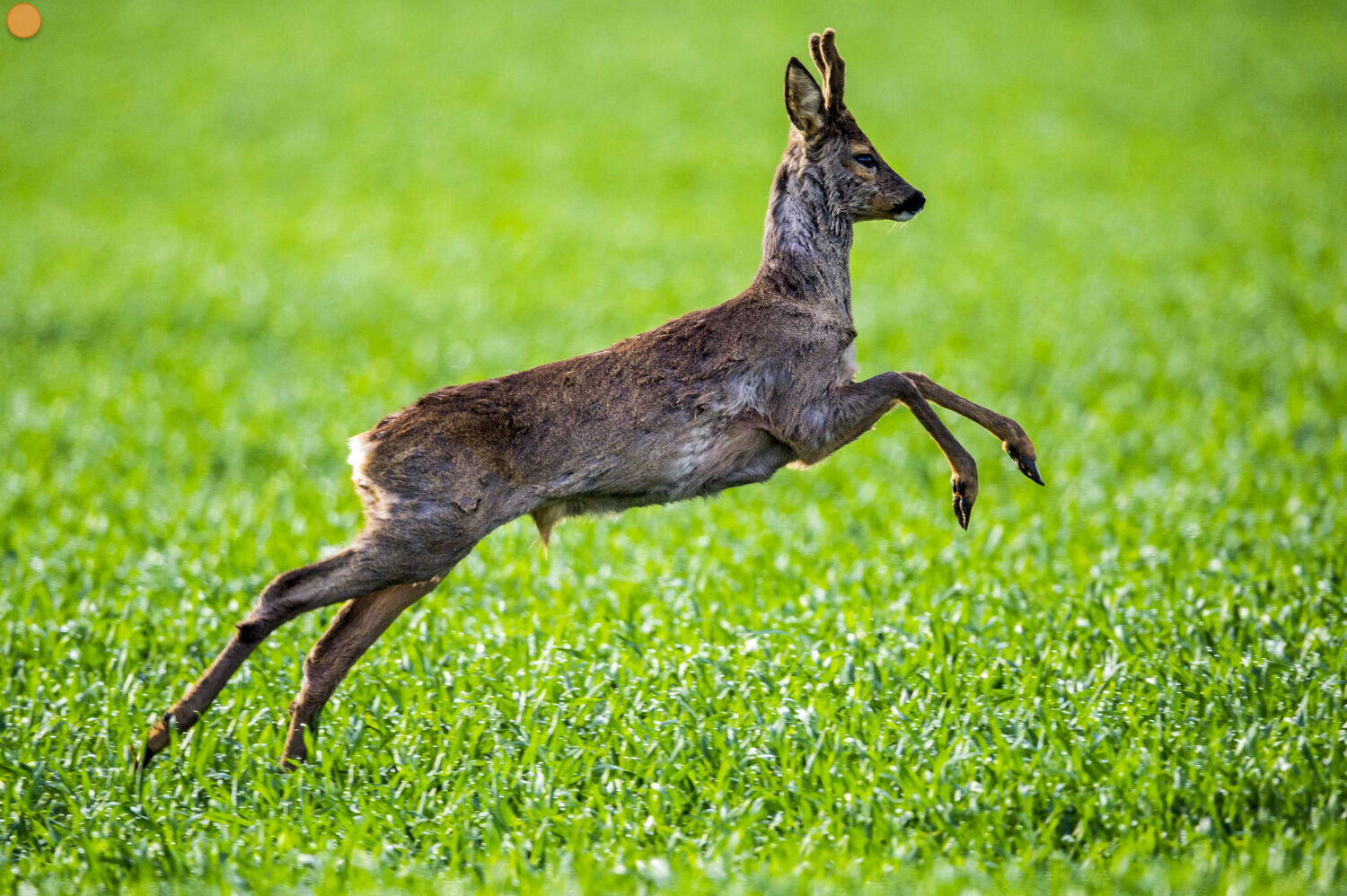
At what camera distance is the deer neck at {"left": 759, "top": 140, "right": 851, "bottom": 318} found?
5.48m

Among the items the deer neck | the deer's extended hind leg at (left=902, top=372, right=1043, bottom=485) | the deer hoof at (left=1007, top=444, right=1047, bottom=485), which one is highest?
the deer neck

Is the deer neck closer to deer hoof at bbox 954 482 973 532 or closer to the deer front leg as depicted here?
the deer front leg

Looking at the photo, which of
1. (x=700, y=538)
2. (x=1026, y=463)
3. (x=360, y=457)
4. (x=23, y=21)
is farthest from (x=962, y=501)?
(x=23, y=21)

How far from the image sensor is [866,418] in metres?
5.29

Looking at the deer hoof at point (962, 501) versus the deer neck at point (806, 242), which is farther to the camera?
the deer neck at point (806, 242)

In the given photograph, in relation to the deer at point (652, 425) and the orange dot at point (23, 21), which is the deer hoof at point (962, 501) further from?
the orange dot at point (23, 21)

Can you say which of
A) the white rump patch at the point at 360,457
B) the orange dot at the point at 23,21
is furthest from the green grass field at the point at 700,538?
the orange dot at the point at 23,21

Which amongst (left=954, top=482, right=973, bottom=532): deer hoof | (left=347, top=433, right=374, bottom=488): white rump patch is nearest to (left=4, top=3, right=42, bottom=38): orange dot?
(left=347, top=433, right=374, bottom=488): white rump patch

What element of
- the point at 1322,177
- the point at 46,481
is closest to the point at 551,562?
the point at 46,481

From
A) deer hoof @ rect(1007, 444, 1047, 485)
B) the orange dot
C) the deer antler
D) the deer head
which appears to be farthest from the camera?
the orange dot

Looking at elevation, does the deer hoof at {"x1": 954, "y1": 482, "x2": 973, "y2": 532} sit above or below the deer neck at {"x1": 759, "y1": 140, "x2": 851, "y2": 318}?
below

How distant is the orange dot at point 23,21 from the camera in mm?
33906

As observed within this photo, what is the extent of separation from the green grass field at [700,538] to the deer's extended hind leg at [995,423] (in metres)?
1.16

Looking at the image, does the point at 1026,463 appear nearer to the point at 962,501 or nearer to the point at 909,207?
the point at 962,501
